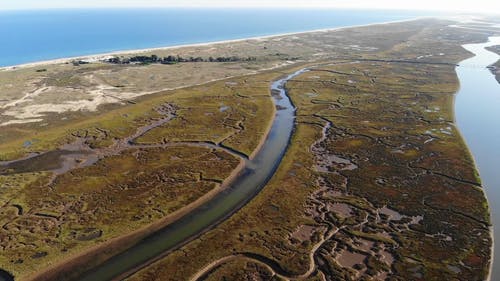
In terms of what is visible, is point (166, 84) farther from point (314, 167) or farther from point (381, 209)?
Answer: point (381, 209)

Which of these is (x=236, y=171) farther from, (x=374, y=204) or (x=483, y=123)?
(x=483, y=123)

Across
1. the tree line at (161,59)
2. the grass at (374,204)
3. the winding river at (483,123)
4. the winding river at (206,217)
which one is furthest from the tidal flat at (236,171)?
the tree line at (161,59)

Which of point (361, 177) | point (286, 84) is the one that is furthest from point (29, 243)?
point (286, 84)

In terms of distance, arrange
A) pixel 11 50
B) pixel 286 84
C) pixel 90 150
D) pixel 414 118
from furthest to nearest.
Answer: pixel 11 50 → pixel 286 84 → pixel 414 118 → pixel 90 150

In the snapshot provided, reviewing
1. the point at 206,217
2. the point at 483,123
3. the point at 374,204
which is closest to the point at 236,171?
the point at 206,217

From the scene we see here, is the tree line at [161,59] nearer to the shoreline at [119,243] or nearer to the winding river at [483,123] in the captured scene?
the winding river at [483,123]

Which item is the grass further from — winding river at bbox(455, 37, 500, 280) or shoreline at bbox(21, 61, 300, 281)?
shoreline at bbox(21, 61, 300, 281)
